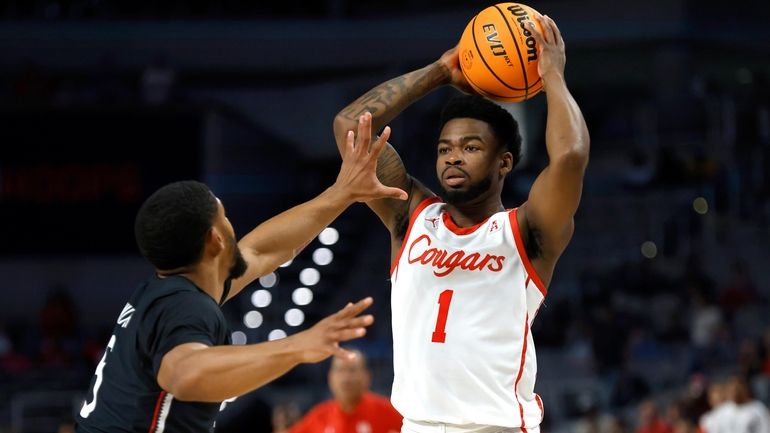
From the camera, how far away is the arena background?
1758cm

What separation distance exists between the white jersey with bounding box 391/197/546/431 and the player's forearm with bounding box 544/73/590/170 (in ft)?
1.28

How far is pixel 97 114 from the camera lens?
1922 cm

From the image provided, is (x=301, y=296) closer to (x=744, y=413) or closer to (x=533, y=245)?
(x=744, y=413)

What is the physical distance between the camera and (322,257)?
19984 millimetres

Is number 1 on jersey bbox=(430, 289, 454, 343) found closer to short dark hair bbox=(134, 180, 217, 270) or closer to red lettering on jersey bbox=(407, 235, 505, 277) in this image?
red lettering on jersey bbox=(407, 235, 505, 277)

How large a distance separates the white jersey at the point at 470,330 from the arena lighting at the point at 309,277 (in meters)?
14.8

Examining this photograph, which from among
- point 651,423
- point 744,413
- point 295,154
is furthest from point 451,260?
point 295,154

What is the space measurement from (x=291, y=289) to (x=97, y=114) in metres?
4.32

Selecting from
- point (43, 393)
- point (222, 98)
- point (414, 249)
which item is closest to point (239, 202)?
point (222, 98)

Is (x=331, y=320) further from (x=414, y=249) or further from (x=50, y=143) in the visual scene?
(x=50, y=143)

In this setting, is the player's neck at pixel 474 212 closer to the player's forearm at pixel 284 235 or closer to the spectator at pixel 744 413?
the player's forearm at pixel 284 235

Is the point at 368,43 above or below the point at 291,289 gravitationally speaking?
above

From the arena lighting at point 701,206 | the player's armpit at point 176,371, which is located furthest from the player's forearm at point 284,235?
the arena lighting at point 701,206

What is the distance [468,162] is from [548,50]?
0.57 metres
